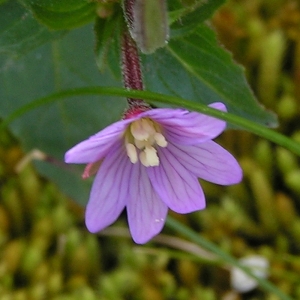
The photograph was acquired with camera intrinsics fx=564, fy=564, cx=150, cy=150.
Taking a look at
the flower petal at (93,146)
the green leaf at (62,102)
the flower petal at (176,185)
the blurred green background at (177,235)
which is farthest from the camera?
the blurred green background at (177,235)

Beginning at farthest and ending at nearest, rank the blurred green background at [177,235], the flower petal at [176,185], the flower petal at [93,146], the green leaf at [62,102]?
1. the blurred green background at [177,235]
2. the green leaf at [62,102]
3. the flower petal at [176,185]
4. the flower petal at [93,146]

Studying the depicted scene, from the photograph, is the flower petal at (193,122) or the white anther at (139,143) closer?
the flower petal at (193,122)

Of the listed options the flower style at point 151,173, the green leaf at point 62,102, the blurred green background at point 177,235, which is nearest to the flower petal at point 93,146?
the flower style at point 151,173

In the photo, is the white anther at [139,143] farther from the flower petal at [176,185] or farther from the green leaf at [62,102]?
the green leaf at [62,102]

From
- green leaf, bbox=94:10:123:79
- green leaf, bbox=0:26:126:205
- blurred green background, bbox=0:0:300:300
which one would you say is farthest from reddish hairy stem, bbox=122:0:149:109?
blurred green background, bbox=0:0:300:300

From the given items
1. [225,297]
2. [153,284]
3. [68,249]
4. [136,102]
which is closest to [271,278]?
[225,297]

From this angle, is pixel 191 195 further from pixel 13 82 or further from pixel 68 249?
pixel 68 249

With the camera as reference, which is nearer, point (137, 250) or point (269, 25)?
point (137, 250)

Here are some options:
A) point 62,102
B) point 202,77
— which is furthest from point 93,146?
point 62,102
